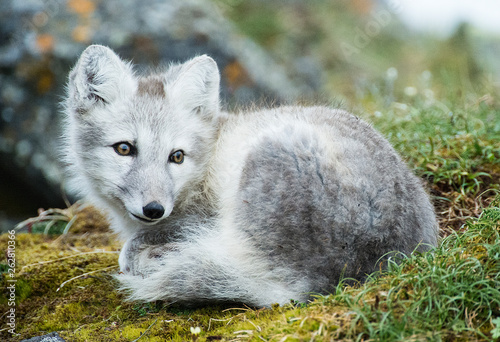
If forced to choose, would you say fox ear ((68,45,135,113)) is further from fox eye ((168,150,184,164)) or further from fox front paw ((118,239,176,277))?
fox front paw ((118,239,176,277))

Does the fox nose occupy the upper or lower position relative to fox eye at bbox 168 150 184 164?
lower

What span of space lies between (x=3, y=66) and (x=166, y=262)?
14.5ft

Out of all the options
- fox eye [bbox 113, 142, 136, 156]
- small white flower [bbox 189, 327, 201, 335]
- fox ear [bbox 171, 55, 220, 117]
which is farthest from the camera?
fox ear [bbox 171, 55, 220, 117]

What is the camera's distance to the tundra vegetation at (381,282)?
7.14 feet

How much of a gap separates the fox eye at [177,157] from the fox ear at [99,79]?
592 mm

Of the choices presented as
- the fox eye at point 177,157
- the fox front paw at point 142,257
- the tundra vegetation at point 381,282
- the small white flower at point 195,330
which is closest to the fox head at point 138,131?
the fox eye at point 177,157

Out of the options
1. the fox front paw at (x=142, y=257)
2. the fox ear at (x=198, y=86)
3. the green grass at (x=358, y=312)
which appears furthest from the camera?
the fox ear at (x=198, y=86)

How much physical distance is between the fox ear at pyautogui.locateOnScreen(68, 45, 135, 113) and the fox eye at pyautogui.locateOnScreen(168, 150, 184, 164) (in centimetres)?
59

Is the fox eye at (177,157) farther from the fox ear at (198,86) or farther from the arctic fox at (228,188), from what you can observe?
the fox ear at (198,86)

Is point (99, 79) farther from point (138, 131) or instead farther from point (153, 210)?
point (153, 210)

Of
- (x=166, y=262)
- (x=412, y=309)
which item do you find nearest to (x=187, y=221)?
(x=166, y=262)

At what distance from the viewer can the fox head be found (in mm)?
3148

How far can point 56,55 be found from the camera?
606cm

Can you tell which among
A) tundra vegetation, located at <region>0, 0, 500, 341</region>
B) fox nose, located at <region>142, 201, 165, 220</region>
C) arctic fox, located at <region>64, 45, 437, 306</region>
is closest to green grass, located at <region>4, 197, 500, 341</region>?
tundra vegetation, located at <region>0, 0, 500, 341</region>
